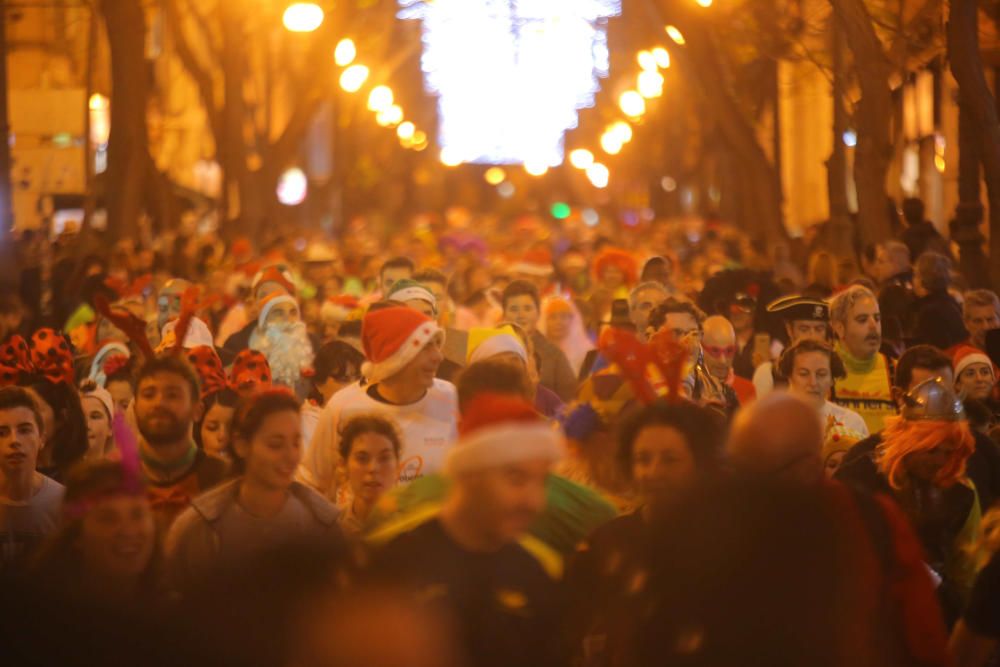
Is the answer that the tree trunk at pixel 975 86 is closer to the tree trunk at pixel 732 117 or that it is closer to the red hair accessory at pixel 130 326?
the red hair accessory at pixel 130 326

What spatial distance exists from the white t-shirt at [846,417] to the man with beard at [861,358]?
852 mm

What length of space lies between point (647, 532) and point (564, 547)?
857 mm

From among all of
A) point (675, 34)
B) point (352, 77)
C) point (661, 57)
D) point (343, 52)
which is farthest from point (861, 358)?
point (661, 57)

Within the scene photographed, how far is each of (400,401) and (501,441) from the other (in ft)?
11.2

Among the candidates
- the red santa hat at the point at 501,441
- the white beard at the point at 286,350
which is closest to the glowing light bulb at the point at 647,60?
the white beard at the point at 286,350

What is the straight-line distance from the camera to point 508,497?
212 inches

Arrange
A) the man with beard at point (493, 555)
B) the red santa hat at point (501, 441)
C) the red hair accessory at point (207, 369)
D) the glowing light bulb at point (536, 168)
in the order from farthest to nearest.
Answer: the glowing light bulb at point (536, 168) < the red hair accessory at point (207, 369) < the red santa hat at point (501, 441) < the man with beard at point (493, 555)

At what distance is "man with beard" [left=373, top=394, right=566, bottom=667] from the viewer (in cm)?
516

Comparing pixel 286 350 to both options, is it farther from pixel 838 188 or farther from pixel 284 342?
pixel 838 188

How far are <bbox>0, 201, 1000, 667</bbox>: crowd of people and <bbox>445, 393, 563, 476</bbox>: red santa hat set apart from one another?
0.01 metres

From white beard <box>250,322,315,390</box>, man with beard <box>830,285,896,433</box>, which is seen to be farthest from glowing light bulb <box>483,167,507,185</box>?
man with beard <box>830,285,896,433</box>

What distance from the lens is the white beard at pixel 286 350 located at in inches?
494

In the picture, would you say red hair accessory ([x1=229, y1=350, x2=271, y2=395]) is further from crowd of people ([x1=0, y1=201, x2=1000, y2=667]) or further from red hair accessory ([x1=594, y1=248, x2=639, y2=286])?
red hair accessory ([x1=594, y1=248, x2=639, y2=286])

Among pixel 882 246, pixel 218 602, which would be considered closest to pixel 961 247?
pixel 882 246
